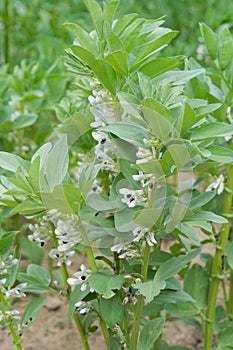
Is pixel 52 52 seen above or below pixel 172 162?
below

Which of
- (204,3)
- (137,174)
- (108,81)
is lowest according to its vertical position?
(204,3)

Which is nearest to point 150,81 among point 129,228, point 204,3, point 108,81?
point 108,81

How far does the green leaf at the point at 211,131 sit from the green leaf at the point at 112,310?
1.02 feet

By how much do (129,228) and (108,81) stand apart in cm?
21

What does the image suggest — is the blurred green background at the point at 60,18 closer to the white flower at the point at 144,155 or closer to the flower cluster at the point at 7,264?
the flower cluster at the point at 7,264

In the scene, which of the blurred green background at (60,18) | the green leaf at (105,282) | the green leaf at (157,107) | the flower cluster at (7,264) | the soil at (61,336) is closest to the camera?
the green leaf at (157,107)

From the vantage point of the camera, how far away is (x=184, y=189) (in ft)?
4.17

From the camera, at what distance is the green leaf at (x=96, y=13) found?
1.01 meters

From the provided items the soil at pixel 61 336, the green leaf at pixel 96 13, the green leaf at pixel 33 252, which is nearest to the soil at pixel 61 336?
the soil at pixel 61 336

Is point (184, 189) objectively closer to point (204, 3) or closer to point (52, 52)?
point (52, 52)

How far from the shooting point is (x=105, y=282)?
3.33ft

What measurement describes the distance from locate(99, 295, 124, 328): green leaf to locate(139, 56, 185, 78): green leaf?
36 centimetres

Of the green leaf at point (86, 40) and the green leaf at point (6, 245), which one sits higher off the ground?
the green leaf at point (86, 40)

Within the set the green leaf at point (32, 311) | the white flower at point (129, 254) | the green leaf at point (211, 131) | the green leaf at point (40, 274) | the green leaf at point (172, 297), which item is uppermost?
the green leaf at point (211, 131)
